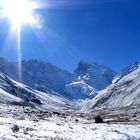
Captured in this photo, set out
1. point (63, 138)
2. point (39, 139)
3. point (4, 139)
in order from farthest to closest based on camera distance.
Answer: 1. point (63, 138)
2. point (39, 139)
3. point (4, 139)

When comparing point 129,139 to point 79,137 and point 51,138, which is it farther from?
point 51,138

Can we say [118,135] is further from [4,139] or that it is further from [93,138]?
[4,139]

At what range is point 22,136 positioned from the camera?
3441cm

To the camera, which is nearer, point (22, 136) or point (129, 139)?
point (22, 136)

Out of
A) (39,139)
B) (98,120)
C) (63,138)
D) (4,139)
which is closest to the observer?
(4,139)

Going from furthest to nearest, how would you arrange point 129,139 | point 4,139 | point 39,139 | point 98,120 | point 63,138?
1. point 98,120
2. point 129,139
3. point 63,138
4. point 39,139
5. point 4,139

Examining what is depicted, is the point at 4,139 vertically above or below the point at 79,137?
below

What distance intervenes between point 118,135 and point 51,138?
32.2 feet

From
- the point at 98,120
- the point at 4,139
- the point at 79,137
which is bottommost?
the point at 4,139

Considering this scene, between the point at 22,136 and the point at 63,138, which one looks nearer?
the point at 22,136

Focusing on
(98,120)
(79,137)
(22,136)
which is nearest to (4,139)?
(22,136)

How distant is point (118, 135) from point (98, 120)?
35596 millimetres

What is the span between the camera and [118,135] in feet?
137

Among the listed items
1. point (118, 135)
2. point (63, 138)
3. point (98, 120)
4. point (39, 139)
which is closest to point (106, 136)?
point (118, 135)
